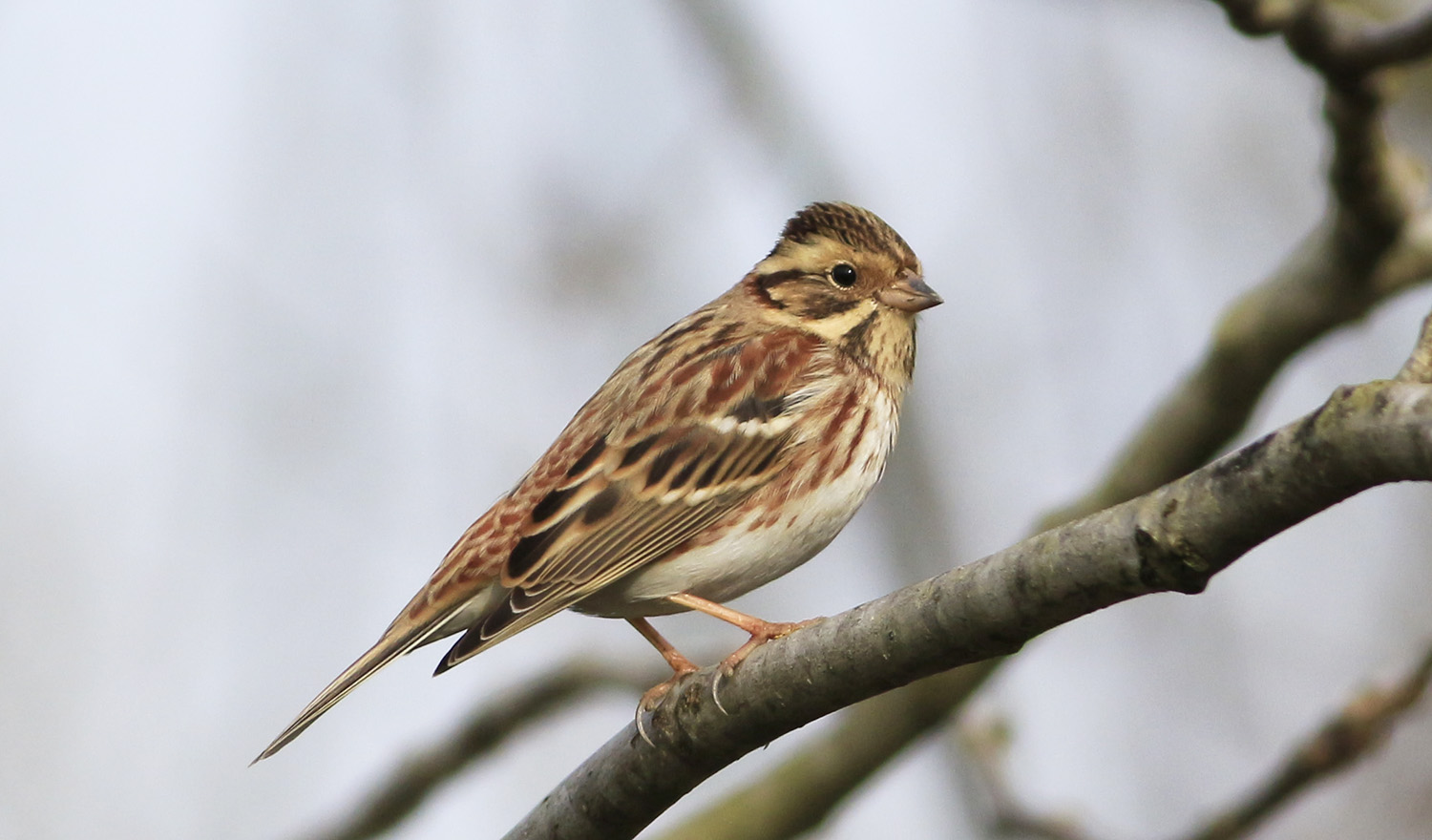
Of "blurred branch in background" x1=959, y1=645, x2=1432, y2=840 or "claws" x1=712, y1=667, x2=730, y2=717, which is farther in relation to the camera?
"blurred branch in background" x1=959, y1=645, x2=1432, y2=840

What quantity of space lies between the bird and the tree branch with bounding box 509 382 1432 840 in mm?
1041

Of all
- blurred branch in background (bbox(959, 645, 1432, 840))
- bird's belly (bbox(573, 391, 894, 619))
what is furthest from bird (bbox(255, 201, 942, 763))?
blurred branch in background (bbox(959, 645, 1432, 840))

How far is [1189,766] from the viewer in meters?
11.2

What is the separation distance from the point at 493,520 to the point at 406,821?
1550 millimetres

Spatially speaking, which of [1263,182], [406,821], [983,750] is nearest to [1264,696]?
[1263,182]

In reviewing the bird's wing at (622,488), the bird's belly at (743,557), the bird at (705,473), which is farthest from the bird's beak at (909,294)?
Answer: the bird's belly at (743,557)

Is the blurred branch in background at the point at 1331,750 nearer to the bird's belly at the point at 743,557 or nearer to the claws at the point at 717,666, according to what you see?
the bird's belly at the point at 743,557

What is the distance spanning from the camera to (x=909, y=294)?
22.6 feet

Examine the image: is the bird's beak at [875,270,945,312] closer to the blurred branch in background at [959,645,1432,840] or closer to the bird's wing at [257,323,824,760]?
the bird's wing at [257,323,824,760]

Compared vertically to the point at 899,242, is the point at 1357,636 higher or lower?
lower

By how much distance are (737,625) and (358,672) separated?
53.1 inches

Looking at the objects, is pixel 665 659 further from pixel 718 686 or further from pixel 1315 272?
pixel 1315 272

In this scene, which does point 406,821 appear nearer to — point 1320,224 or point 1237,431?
point 1237,431

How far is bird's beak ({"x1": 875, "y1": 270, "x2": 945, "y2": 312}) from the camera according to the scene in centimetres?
679
